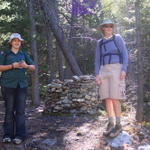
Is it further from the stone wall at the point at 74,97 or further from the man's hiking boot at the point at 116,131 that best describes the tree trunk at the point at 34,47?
the man's hiking boot at the point at 116,131

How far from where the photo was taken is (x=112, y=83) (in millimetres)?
6301

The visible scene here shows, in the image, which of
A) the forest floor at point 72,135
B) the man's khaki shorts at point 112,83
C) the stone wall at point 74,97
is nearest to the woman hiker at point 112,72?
the man's khaki shorts at point 112,83

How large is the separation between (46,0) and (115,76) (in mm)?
6442

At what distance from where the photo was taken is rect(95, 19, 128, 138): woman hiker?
6301 mm

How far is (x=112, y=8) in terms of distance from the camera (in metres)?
24.3

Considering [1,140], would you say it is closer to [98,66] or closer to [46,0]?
[98,66]

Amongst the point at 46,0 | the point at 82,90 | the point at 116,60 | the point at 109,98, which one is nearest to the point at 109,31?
the point at 116,60

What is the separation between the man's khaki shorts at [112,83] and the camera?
247 inches

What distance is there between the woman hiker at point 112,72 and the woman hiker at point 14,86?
1.36 m

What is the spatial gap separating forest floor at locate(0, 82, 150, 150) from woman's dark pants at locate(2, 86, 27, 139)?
0.84 ft

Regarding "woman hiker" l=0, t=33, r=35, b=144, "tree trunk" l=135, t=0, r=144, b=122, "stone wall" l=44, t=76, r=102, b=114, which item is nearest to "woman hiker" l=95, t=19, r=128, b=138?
"woman hiker" l=0, t=33, r=35, b=144

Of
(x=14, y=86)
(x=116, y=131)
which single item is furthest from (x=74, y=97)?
(x=14, y=86)

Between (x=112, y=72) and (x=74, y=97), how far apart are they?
3789 millimetres

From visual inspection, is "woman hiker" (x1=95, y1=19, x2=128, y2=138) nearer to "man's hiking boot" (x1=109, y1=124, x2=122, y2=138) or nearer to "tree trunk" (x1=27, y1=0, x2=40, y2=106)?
"man's hiking boot" (x1=109, y1=124, x2=122, y2=138)
